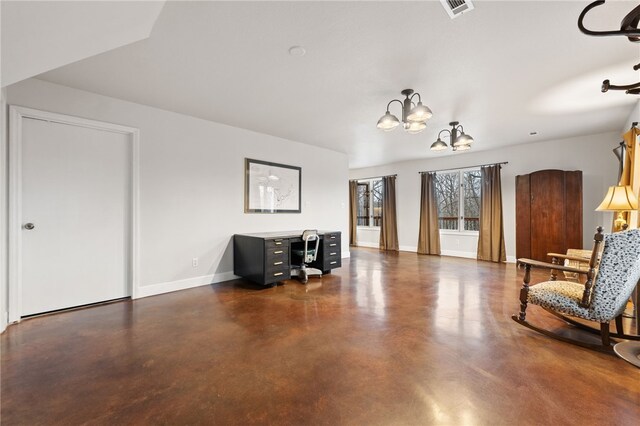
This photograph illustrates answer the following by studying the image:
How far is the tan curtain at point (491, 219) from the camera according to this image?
250 inches

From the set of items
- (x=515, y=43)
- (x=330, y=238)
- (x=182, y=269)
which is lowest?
(x=182, y=269)

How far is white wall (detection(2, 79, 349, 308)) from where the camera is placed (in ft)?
11.3

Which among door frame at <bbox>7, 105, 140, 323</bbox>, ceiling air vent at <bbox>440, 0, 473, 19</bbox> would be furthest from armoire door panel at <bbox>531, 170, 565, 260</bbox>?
door frame at <bbox>7, 105, 140, 323</bbox>

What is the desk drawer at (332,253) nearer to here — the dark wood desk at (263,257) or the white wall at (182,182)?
the dark wood desk at (263,257)

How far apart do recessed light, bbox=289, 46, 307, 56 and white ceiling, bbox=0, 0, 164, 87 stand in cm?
101

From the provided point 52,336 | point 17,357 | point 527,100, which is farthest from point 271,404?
point 527,100

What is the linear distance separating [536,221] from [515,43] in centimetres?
439

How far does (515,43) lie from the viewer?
240cm

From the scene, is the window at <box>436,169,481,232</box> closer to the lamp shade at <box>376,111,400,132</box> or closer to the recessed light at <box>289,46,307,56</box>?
the lamp shade at <box>376,111,400,132</box>

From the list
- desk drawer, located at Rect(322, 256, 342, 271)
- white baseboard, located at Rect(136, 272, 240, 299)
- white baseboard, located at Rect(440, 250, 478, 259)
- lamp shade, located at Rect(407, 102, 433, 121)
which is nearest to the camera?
lamp shade, located at Rect(407, 102, 433, 121)

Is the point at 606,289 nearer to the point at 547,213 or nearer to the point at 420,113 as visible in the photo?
the point at 420,113

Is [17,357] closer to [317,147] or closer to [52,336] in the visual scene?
[52,336]

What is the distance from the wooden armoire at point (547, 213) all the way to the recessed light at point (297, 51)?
540cm

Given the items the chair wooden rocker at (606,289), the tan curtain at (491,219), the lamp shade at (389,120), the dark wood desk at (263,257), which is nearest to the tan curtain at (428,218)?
the tan curtain at (491,219)
